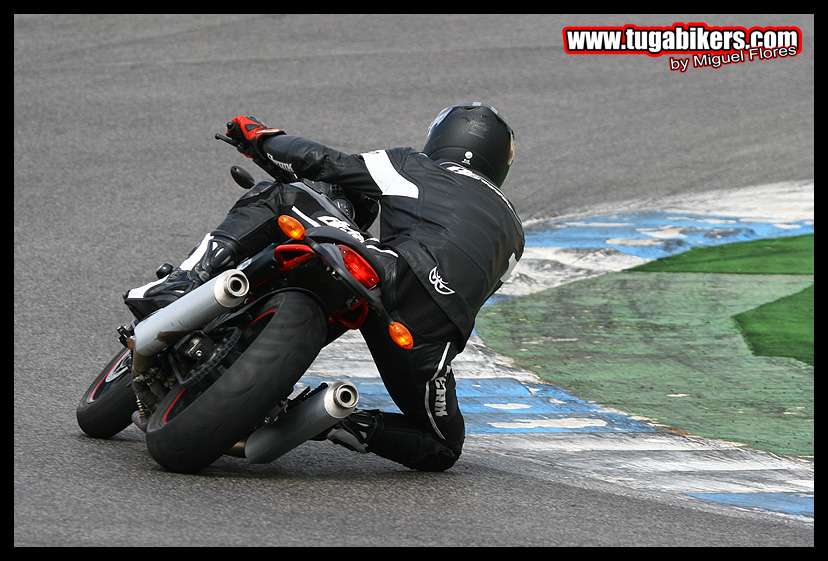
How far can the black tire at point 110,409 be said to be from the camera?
5062 millimetres

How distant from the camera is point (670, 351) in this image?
7594 mm

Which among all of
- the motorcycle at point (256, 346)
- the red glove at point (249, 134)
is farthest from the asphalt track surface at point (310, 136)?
the red glove at point (249, 134)

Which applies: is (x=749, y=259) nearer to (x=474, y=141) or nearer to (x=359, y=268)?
(x=474, y=141)

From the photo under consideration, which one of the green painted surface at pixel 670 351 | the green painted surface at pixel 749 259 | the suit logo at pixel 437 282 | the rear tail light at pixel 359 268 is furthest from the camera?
the green painted surface at pixel 749 259

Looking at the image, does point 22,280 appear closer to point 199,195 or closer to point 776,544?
point 199,195

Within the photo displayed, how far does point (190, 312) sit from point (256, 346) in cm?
25

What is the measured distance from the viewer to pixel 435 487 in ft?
15.8

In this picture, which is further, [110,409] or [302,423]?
[110,409]

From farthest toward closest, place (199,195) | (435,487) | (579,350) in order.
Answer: (199,195) → (579,350) → (435,487)

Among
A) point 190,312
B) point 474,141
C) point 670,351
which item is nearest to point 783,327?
point 670,351

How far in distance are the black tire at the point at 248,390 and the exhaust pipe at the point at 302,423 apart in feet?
0.60

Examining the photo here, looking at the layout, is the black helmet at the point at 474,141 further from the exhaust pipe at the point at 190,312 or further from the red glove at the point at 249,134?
the exhaust pipe at the point at 190,312
